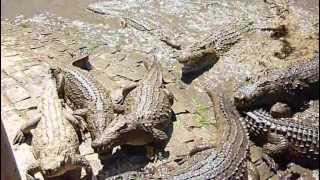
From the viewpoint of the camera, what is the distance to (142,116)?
17.3 ft

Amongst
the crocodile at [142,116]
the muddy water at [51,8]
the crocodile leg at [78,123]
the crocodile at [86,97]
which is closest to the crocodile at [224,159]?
the crocodile at [142,116]

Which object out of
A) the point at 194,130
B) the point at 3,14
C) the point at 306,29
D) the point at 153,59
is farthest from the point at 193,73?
the point at 3,14

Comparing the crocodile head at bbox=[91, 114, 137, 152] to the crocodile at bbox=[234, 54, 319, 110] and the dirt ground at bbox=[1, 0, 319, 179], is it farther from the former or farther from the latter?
the crocodile at bbox=[234, 54, 319, 110]

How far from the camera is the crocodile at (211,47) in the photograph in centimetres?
644

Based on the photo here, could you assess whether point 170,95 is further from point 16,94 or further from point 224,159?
point 16,94

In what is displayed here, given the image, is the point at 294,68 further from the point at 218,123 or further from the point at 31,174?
the point at 31,174

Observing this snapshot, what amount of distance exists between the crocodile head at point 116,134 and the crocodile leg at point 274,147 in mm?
1192

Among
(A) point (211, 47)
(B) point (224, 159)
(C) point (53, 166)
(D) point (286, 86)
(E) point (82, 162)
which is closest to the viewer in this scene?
(C) point (53, 166)

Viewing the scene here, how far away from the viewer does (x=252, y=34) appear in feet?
23.3

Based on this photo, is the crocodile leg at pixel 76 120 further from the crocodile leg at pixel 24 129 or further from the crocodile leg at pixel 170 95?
the crocodile leg at pixel 170 95

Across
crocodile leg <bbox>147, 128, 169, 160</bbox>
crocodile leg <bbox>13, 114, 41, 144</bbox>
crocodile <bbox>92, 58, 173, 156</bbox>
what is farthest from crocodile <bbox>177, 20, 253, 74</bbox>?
crocodile leg <bbox>13, 114, 41, 144</bbox>

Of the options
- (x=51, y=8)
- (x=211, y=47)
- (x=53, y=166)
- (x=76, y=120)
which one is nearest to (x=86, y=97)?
(x=76, y=120)

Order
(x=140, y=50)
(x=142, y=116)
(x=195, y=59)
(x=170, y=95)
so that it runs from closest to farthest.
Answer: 1. (x=142, y=116)
2. (x=170, y=95)
3. (x=195, y=59)
4. (x=140, y=50)

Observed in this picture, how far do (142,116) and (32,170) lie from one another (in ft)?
3.46
